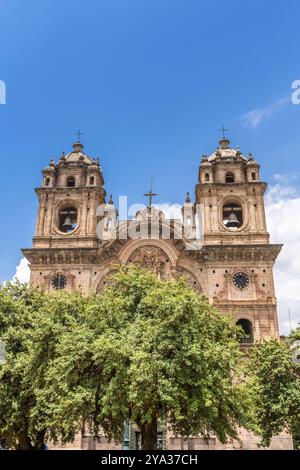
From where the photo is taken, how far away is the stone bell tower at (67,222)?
36031mm

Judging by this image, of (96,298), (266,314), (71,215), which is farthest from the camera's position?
(71,215)

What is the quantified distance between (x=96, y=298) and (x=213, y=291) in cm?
1548

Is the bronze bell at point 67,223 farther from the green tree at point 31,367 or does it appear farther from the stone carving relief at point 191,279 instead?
the green tree at point 31,367

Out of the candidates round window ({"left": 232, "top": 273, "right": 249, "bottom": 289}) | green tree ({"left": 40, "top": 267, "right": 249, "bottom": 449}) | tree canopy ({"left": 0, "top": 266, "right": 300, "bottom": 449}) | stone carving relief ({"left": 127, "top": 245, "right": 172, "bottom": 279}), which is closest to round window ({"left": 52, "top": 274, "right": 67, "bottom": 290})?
stone carving relief ({"left": 127, "top": 245, "right": 172, "bottom": 279})

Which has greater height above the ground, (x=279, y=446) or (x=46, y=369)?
(x=46, y=369)

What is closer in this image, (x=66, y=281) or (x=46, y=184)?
(x=66, y=281)

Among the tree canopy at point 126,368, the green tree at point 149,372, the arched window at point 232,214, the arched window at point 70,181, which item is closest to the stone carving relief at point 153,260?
the arched window at point 232,214

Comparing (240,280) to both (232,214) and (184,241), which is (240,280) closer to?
(184,241)

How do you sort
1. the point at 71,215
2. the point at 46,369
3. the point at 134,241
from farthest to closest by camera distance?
the point at 71,215 < the point at 134,241 < the point at 46,369

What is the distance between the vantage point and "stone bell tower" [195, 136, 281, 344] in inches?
1335
